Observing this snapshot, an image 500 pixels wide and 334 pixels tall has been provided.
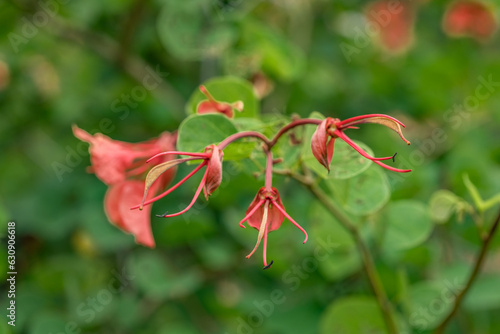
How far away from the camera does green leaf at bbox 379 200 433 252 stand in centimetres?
56

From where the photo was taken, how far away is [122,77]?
1083 millimetres

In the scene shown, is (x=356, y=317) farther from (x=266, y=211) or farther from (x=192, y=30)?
(x=192, y=30)

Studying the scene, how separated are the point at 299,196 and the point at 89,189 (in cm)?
37

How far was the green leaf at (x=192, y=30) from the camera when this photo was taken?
811mm

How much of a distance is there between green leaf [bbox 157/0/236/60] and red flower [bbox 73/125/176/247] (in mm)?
351

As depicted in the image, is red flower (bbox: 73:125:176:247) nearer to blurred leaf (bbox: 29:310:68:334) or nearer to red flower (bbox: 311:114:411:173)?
red flower (bbox: 311:114:411:173)

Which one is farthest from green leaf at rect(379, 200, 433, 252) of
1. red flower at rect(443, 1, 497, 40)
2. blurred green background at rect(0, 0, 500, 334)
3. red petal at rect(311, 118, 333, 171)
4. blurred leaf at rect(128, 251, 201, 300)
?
red flower at rect(443, 1, 497, 40)

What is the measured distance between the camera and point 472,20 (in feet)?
3.51

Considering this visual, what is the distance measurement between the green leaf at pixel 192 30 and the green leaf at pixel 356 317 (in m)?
0.43

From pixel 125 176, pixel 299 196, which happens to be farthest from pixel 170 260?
pixel 125 176

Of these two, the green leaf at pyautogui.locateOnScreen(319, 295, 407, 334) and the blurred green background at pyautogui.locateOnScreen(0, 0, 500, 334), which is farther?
the blurred green background at pyautogui.locateOnScreen(0, 0, 500, 334)

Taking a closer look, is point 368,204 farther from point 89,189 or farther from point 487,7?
point 487,7

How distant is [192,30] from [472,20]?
0.58 meters

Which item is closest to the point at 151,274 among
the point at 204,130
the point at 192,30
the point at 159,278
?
the point at 159,278
